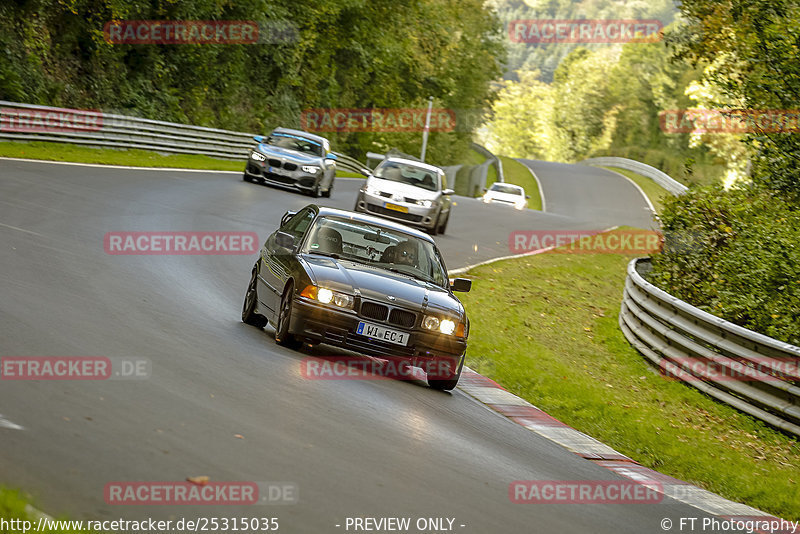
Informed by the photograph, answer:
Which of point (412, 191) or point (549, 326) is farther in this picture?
point (412, 191)

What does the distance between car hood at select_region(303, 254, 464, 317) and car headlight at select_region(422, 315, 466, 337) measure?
8 centimetres

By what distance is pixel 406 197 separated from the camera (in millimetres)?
26141

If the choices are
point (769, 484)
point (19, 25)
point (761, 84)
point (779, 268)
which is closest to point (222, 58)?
point (19, 25)

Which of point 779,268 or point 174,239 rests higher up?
point 779,268

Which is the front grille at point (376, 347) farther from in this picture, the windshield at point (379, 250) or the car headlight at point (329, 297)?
the windshield at point (379, 250)

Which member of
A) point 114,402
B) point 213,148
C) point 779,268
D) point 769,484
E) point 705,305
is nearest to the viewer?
point 114,402

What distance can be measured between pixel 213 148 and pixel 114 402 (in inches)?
1422

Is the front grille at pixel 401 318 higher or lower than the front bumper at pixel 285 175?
higher

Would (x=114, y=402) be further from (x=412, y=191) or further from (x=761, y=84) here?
(x=412, y=191)

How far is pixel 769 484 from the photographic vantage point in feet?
30.8

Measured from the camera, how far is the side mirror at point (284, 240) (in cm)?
1105

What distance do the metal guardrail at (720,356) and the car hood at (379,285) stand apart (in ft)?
11.1

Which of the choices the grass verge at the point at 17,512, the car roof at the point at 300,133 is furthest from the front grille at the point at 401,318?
the car roof at the point at 300,133

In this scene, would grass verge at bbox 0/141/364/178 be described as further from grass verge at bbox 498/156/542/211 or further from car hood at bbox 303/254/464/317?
grass verge at bbox 498/156/542/211
